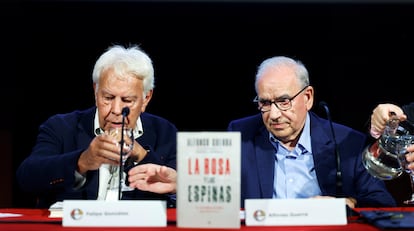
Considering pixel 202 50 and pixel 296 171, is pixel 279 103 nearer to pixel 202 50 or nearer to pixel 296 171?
pixel 296 171

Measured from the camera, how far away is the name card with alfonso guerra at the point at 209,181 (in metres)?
2.09

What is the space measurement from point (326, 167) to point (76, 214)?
1.34 metres

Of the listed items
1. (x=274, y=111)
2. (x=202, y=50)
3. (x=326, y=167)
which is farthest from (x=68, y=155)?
(x=202, y=50)

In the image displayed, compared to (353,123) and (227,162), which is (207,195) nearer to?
(227,162)

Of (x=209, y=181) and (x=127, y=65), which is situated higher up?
(x=127, y=65)

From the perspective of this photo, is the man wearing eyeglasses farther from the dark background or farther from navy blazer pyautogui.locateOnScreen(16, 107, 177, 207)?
the dark background

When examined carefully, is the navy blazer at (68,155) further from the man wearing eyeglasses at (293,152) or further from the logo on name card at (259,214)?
the logo on name card at (259,214)

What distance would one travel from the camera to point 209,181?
6.89 ft

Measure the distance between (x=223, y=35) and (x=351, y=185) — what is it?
2053mm

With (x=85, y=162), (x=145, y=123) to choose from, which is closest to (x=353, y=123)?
(x=145, y=123)

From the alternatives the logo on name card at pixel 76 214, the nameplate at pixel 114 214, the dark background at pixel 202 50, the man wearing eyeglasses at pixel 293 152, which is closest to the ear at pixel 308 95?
the man wearing eyeglasses at pixel 293 152

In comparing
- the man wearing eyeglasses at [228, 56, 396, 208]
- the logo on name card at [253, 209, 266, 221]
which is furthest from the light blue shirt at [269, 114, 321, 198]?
the logo on name card at [253, 209, 266, 221]

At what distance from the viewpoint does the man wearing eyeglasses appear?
3.04 meters

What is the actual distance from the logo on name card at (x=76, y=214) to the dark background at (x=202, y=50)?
2.67 metres
